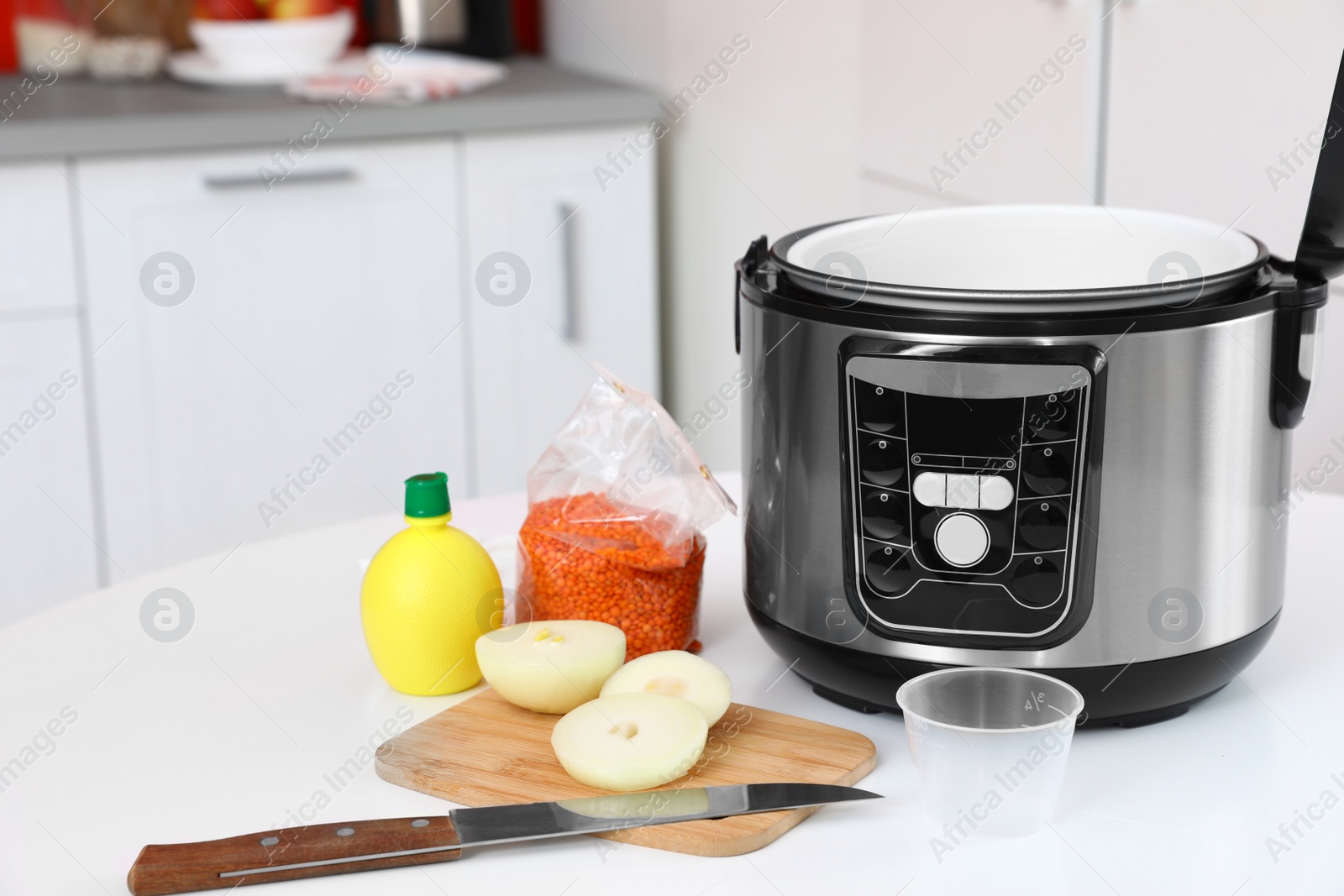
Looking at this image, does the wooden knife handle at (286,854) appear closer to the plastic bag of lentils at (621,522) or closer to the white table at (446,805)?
the white table at (446,805)

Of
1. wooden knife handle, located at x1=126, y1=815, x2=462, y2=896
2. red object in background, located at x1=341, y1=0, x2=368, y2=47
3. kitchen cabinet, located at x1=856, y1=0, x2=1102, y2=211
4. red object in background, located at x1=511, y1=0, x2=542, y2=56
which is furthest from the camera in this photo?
red object in background, located at x1=511, y1=0, x2=542, y2=56

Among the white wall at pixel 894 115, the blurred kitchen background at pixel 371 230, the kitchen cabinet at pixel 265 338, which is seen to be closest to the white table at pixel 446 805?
the white wall at pixel 894 115

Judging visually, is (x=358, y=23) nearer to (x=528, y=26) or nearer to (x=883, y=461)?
(x=528, y=26)

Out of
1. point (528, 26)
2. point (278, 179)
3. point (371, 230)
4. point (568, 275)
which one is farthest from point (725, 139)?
point (528, 26)

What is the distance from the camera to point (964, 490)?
2.18 feet

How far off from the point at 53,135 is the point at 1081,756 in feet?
5.48

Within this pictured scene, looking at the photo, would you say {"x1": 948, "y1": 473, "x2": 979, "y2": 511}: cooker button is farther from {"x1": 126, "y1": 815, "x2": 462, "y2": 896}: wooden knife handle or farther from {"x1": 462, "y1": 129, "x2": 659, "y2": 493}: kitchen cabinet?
{"x1": 462, "y1": 129, "x2": 659, "y2": 493}: kitchen cabinet

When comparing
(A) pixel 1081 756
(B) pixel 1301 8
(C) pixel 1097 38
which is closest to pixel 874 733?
(A) pixel 1081 756

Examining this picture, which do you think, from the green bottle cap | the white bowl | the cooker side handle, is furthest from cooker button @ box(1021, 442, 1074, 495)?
the white bowl

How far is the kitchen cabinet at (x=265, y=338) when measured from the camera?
1977 mm

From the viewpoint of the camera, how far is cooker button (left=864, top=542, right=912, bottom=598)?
0.69 meters

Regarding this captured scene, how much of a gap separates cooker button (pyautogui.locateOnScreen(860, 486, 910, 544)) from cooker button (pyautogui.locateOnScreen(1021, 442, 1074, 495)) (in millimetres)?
59

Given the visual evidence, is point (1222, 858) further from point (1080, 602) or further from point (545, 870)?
point (545, 870)

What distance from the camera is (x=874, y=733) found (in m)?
0.74
